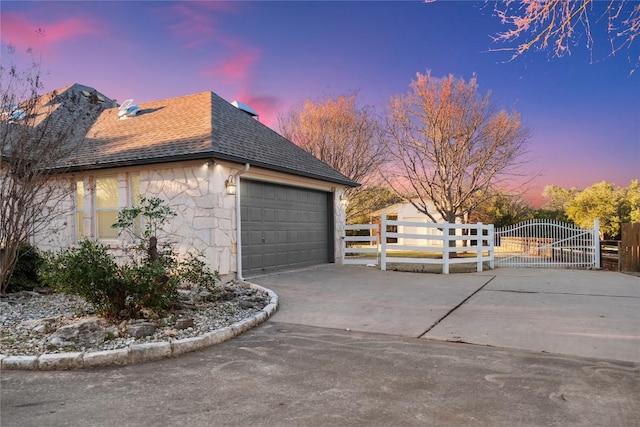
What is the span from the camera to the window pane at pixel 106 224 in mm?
10438

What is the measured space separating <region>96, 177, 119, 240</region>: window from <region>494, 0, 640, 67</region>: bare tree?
918 centimetres

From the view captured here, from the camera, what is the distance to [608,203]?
31.2 meters

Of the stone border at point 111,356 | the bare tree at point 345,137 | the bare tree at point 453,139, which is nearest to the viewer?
the stone border at point 111,356

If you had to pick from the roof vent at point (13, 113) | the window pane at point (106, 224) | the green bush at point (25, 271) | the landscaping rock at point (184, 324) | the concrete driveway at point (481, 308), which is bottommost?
the concrete driveway at point (481, 308)

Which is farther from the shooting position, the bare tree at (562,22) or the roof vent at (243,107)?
the roof vent at (243,107)

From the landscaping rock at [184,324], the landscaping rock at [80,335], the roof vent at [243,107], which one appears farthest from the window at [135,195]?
the roof vent at [243,107]

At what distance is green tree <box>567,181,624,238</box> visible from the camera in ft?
101

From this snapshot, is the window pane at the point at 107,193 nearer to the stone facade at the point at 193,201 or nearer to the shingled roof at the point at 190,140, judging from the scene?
the stone facade at the point at 193,201

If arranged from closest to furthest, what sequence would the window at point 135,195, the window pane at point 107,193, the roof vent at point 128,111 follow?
the window at point 135,195, the window pane at point 107,193, the roof vent at point 128,111

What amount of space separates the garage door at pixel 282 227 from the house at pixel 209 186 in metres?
0.03

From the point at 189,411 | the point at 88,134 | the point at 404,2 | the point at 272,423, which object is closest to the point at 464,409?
the point at 272,423

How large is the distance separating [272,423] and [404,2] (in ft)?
32.5

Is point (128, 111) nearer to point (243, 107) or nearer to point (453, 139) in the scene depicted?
point (243, 107)

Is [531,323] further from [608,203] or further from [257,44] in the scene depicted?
[608,203]
